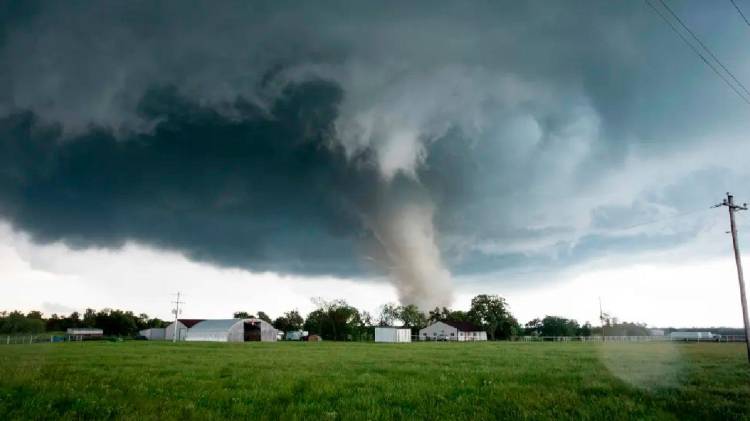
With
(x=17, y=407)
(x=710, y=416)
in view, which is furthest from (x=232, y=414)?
(x=710, y=416)

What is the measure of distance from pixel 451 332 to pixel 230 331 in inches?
2572

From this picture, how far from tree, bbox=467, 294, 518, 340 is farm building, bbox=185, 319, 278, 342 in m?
72.5

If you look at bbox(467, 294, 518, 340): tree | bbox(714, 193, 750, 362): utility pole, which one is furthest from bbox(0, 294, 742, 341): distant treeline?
bbox(714, 193, 750, 362): utility pole

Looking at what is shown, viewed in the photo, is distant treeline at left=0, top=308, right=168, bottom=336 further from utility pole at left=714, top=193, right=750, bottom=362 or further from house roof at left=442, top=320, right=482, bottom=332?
utility pole at left=714, top=193, right=750, bottom=362

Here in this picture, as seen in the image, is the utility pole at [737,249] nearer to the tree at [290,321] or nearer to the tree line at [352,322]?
the tree line at [352,322]

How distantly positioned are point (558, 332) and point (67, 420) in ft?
618

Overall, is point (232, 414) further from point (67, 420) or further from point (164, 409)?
point (67, 420)

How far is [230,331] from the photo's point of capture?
122 metres

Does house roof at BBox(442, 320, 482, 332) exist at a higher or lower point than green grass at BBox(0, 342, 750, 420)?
lower

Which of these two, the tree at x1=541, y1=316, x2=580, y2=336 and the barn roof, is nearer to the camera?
the barn roof

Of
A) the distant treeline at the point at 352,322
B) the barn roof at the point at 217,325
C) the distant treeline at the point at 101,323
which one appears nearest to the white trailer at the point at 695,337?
the distant treeline at the point at 352,322

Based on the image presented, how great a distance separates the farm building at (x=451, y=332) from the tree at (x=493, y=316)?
7904 mm

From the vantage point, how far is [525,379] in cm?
2070

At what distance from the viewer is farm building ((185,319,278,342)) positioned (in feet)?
399
